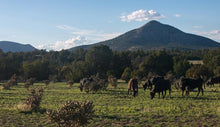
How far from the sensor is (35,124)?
10.9 m

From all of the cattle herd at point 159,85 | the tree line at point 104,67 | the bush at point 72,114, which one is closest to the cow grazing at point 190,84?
the cattle herd at point 159,85

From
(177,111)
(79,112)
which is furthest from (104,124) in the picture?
(177,111)

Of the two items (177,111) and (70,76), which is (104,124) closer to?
(177,111)

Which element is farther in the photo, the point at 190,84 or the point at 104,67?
the point at 104,67

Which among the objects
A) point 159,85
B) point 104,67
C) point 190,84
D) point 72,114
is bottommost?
point 72,114

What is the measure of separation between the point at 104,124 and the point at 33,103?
19.4ft

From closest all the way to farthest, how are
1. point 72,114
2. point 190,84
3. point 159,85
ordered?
point 72,114 < point 159,85 < point 190,84

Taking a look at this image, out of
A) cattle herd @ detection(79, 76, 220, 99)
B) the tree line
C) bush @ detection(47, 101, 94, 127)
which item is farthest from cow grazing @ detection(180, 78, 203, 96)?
the tree line

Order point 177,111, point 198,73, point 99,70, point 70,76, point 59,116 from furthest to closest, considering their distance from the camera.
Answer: point 99,70 < point 70,76 < point 198,73 < point 177,111 < point 59,116

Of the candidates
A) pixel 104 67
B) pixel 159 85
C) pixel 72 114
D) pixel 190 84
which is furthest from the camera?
pixel 104 67

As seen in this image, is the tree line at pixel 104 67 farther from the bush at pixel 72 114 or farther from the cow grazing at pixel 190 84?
the bush at pixel 72 114

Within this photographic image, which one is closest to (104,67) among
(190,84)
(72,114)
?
(190,84)

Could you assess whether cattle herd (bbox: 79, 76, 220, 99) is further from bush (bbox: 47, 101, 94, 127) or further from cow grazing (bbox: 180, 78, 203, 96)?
bush (bbox: 47, 101, 94, 127)

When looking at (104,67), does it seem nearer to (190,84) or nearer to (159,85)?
(190,84)
